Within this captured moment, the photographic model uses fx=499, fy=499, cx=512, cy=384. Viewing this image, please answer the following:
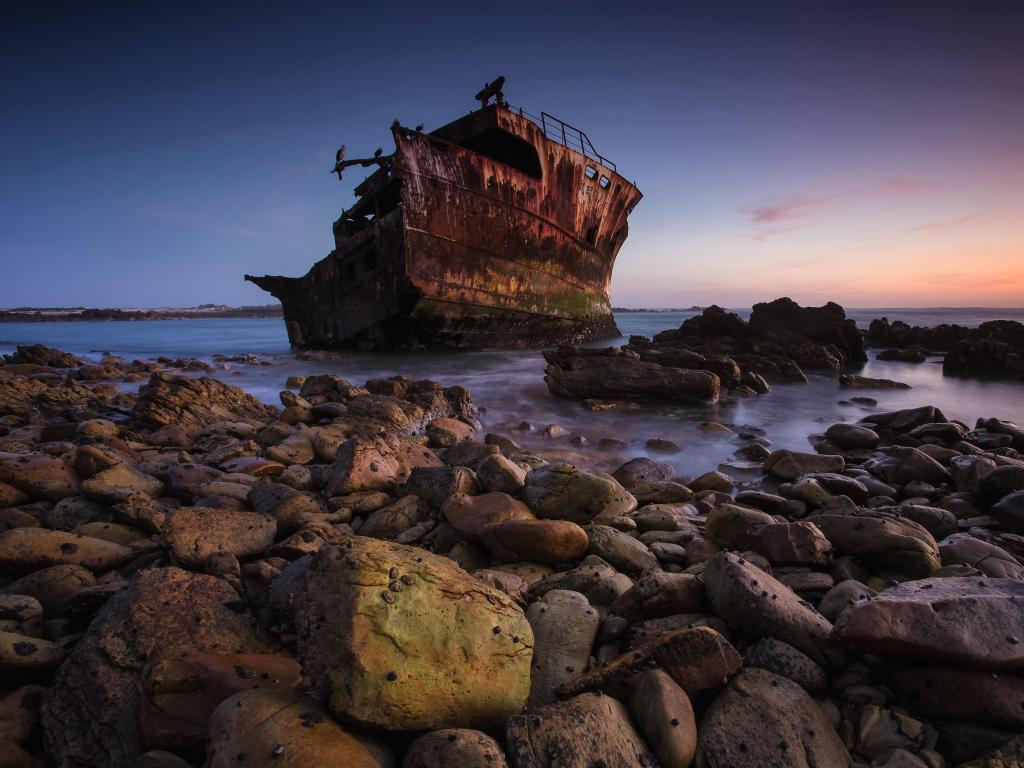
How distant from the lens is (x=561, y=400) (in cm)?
923

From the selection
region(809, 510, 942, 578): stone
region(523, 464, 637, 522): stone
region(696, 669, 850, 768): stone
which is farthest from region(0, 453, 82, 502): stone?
region(809, 510, 942, 578): stone

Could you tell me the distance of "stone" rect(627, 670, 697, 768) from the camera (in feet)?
4.22

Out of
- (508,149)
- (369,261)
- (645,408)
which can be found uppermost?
(508,149)

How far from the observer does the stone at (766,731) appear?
4.31 ft

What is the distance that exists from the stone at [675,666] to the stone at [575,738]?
0.10 metres

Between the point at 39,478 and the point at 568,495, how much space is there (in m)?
3.11

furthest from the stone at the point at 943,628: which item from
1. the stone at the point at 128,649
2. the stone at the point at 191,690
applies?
the stone at the point at 128,649

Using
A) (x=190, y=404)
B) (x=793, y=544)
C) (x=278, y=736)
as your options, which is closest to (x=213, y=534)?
(x=278, y=736)

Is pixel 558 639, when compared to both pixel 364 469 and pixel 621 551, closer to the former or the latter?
pixel 621 551

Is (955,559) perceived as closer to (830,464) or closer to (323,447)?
(830,464)

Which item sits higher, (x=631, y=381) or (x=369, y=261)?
(x=369, y=261)

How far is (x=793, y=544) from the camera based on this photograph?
2314mm

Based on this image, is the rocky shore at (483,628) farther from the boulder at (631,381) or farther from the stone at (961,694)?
the boulder at (631,381)

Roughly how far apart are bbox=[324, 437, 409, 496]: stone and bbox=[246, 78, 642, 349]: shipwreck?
9.77 meters
